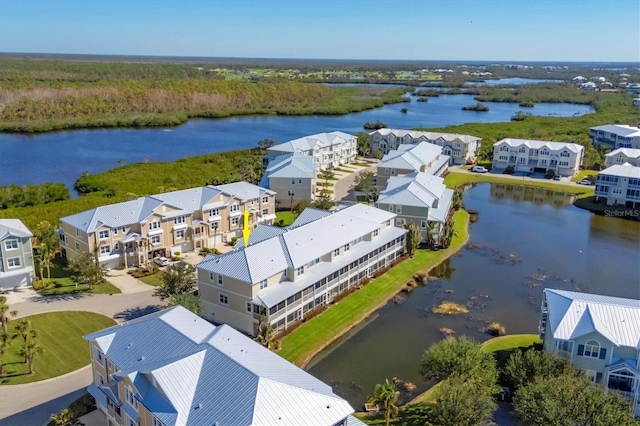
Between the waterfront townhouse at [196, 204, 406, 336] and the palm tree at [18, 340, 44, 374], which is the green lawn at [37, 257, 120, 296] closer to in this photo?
the waterfront townhouse at [196, 204, 406, 336]

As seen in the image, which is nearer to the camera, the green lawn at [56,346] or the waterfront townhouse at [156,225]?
the green lawn at [56,346]

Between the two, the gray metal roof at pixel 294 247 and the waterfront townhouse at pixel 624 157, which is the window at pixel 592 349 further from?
the waterfront townhouse at pixel 624 157

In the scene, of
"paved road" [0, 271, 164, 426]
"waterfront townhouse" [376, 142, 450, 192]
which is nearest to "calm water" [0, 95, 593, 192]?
"paved road" [0, 271, 164, 426]

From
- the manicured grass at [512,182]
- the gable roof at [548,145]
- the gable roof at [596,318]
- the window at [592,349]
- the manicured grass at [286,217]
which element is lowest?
the manicured grass at [286,217]

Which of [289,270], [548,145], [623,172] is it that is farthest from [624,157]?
[289,270]

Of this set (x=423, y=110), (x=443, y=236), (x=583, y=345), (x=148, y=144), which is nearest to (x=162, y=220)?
(x=443, y=236)

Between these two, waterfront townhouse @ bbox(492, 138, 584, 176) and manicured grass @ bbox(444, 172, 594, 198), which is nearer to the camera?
manicured grass @ bbox(444, 172, 594, 198)

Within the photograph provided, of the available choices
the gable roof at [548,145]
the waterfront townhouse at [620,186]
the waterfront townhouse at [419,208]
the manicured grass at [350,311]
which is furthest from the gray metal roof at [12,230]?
the gable roof at [548,145]
